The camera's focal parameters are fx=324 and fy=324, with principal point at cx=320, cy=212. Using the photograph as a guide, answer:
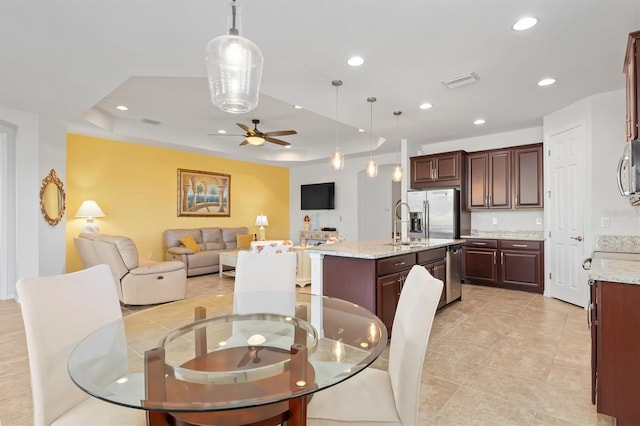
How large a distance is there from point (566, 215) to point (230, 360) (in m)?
4.76

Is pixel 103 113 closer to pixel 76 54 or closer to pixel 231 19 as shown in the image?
pixel 76 54

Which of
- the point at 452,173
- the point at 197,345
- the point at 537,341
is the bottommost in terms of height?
the point at 537,341

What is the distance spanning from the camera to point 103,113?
17.3ft

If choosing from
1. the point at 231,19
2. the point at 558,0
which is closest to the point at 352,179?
the point at 558,0

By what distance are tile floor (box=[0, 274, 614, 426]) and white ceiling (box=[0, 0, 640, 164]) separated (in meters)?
2.57

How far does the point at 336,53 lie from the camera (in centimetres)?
280

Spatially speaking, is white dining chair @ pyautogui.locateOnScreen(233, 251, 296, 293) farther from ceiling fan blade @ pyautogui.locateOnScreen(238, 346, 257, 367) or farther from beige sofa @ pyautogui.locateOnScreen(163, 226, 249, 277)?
beige sofa @ pyautogui.locateOnScreen(163, 226, 249, 277)

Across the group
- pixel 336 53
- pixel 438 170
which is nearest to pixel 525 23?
pixel 336 53

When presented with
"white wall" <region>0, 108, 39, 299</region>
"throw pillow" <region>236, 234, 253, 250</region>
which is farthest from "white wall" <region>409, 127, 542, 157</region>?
"white wall" <region>0, 108, 39, 299</region>

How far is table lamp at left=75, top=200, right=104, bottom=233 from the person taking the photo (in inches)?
209

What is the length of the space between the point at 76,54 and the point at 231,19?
2.13 m

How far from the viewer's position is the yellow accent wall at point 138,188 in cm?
559

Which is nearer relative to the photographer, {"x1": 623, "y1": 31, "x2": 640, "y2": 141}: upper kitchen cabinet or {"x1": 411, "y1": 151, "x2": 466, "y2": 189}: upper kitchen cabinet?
{"x1": 623, "y1": 31, "x2": 640, "y2": 141}: upper kitchen cabinet

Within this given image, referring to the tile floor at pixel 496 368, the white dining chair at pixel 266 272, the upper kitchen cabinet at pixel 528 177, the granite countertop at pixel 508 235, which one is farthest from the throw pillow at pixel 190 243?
the upper kitchen cabinet at pixel 528 177
